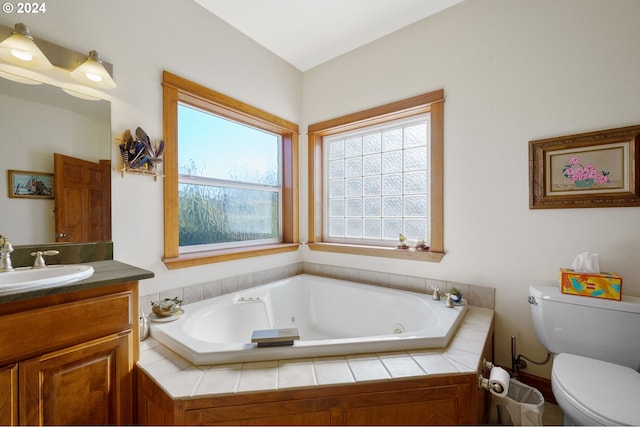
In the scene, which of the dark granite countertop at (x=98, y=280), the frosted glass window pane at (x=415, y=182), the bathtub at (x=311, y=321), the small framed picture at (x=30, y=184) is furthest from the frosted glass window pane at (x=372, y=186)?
the small framed picture at (x=30, y=184)

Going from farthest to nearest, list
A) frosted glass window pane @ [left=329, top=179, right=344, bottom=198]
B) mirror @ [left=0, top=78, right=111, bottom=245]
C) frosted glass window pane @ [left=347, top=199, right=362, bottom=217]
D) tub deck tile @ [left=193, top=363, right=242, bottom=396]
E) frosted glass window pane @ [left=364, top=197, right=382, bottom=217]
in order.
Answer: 1. frosted glass window pane @ [left=329, top=179, right=344, bottom=198]
2. frosted glass window pane @ [left=347, top=199, right=362, bottom=217]
3. frosted glass window pane @ [left=364, top=197, right=382, bottom=217]
4. mirror @ [left=0, top=78, right=111, bottom=245]
5. tub deck tile @ [left=193, top=363, right=242, bottom=396]

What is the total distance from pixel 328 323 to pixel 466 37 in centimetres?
242

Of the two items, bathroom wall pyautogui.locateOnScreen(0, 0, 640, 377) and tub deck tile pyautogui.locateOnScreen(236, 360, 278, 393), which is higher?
bathroom wall pyautogui.locateOnScreen(0, 0, 640, 377)

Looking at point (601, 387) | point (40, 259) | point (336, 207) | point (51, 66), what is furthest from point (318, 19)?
point (601, 387)

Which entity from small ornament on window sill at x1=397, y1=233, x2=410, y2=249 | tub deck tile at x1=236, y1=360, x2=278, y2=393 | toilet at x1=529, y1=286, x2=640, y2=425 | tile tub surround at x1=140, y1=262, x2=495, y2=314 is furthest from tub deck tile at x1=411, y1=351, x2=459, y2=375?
small ornament on window sill at x1=397, y1=233, x2=410, y2=249

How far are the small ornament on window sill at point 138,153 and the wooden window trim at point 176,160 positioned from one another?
135mm

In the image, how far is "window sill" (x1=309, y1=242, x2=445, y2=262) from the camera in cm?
200

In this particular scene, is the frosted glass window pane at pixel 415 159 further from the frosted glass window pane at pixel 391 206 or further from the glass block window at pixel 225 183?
the glass block window at pixel 225 183

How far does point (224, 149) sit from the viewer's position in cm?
221

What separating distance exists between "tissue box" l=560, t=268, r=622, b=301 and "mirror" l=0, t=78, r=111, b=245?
2.63m

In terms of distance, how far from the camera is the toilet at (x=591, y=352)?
99 centimetres

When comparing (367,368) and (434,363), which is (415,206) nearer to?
(434,363)

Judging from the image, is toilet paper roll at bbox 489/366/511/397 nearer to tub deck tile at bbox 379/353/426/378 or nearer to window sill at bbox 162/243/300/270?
tub deck tile at bbox 379/353/426/378

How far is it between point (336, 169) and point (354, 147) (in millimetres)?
283
